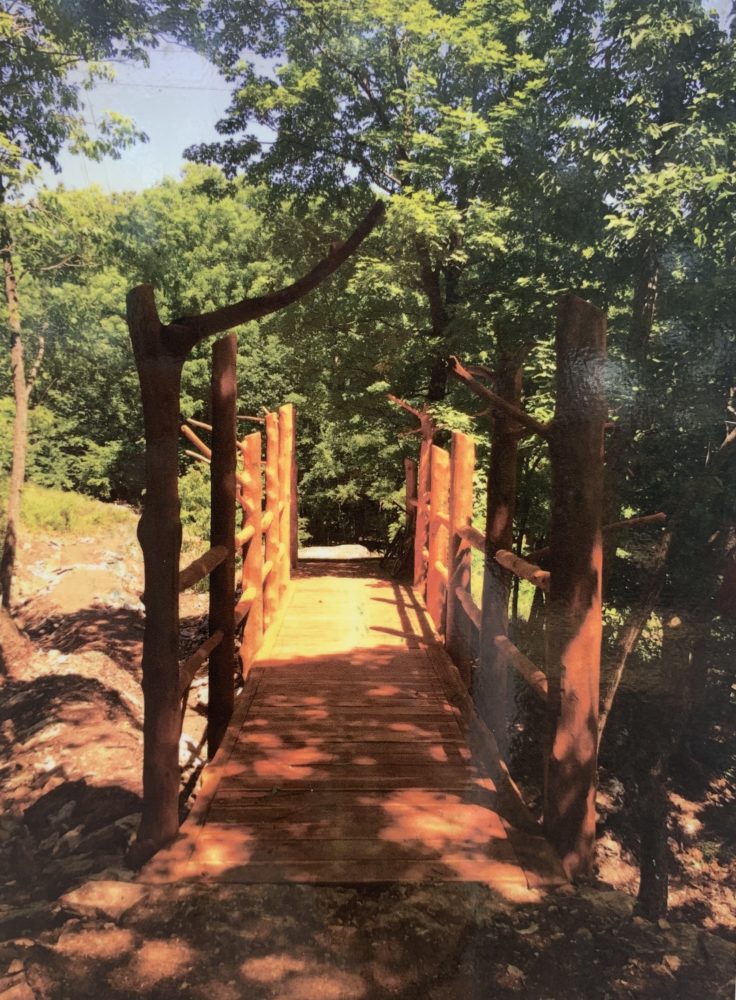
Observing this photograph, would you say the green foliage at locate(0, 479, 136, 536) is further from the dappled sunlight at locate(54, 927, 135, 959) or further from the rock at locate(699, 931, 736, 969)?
the rock at locate(699, 931, 736, 969)

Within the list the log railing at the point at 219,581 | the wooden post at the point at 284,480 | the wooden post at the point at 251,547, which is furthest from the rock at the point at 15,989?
the wooden post at the point at 284,480

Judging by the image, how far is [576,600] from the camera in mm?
1547

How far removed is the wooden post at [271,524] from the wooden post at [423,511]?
2.81 feet

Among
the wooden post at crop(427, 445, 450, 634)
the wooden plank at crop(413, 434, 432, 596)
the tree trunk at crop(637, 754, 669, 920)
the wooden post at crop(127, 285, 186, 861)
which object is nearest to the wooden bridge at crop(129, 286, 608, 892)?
the wooden post at crop(127, 285, 186, 861)

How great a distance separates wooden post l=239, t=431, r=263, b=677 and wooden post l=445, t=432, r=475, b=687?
3.11ft

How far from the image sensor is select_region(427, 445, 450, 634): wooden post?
3459 mm

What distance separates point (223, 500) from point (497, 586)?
1063mm

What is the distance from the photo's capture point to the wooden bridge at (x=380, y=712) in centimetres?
152

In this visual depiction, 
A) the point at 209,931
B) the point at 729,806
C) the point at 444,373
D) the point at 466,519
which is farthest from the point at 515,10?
the point at 729,806

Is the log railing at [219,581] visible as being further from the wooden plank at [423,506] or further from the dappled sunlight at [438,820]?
the wooden plank at [423,506]

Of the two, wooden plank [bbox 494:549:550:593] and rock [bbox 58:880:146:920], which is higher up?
wooden plank [bbox 494:549:550:593]

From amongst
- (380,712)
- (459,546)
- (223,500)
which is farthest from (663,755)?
(223,500)

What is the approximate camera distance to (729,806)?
240 cm

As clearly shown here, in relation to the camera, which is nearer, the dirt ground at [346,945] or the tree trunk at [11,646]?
the dirt ground at [346,945]
